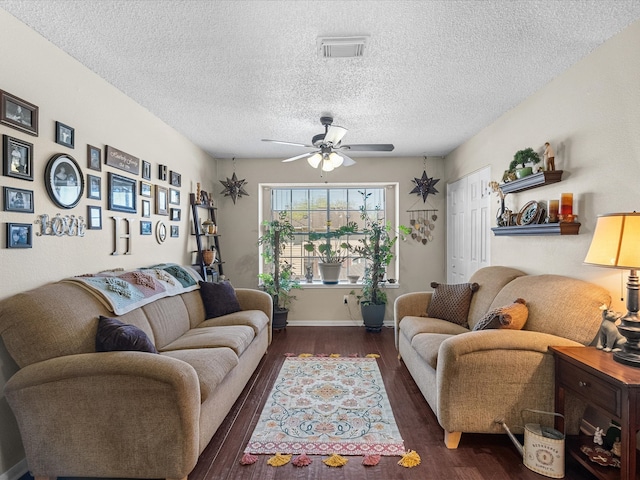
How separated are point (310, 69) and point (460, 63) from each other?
1.03m

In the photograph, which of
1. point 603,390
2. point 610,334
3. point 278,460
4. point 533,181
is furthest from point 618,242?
point 278,460

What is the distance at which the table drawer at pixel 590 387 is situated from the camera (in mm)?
1653

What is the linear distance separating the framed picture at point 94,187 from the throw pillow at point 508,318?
290 centimetres

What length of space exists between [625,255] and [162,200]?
143 inches

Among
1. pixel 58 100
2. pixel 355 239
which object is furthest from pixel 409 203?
pixel 58 100

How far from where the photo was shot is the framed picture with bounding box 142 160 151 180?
3320 mm

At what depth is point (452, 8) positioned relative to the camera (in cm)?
187

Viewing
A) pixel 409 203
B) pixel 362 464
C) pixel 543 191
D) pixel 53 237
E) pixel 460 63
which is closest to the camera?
pixel 362 464

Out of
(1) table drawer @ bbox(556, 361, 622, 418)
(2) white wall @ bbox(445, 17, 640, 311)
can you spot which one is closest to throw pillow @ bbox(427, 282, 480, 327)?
(2) white wall @ bbox(445, 17, 640, 311)

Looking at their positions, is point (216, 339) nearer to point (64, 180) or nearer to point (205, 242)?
point (64, 180)

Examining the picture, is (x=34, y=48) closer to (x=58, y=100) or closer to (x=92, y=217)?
(x=58, y=100)

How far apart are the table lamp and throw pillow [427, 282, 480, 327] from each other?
1471 millimetres

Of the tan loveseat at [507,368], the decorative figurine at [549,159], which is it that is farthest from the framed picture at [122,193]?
the decorative figurine at [549,159]

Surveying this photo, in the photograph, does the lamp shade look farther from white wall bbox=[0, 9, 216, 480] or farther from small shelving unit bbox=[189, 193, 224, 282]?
small shelving unit bbox=[189, 193, 224, 282]
